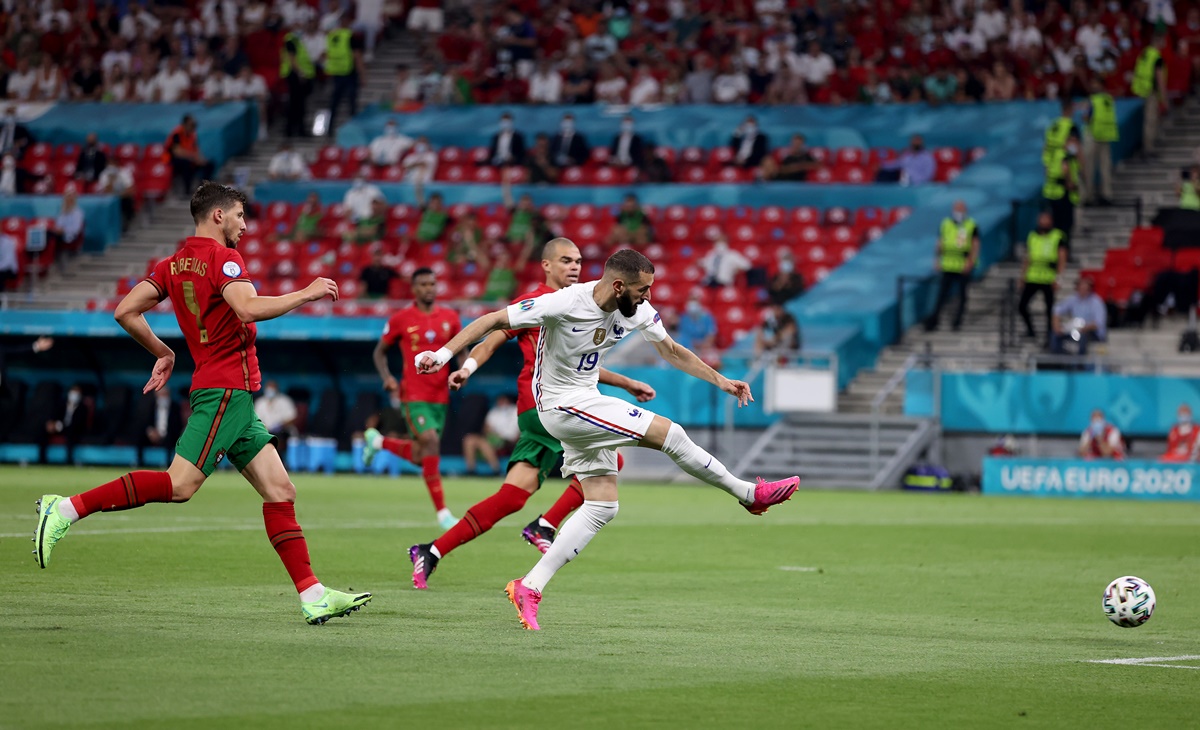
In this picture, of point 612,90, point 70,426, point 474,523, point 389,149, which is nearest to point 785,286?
point 612,90

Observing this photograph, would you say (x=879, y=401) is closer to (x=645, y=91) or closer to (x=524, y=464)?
(x=645, y=91)

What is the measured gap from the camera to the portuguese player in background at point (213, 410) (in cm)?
933

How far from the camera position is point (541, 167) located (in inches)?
1405

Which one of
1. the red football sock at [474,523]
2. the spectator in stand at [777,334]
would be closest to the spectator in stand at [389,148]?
the spectator in stand at [777,334]

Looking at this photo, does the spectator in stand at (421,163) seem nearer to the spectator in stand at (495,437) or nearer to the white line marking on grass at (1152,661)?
the spectator in stand at (495,437)

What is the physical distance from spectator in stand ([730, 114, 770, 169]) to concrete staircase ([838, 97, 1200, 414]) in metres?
5.42

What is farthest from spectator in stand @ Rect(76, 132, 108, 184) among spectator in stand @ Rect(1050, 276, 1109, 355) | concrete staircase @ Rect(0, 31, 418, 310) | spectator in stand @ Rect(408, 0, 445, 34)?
spectator in stand @ Rect(1050, 276, 1109, 355)

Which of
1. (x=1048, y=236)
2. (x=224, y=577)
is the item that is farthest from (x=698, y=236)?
(x=224, y=577)

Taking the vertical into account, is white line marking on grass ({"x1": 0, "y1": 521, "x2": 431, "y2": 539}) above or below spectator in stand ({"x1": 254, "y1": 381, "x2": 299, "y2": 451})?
above

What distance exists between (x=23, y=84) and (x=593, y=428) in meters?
35.7

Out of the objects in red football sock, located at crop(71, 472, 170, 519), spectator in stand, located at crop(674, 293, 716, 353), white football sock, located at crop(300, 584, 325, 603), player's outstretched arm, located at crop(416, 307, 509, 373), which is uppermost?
player's outstretched arm, located at crop(416, 307, 509, 373)

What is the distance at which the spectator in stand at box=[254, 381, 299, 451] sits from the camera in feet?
102

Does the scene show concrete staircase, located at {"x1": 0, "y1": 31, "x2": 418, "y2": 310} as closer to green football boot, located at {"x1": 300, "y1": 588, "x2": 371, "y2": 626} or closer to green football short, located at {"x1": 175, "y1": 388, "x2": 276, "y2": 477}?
green football short, located at {"x1": 175, "y1": 388, "x2": 276, "y2": 477}

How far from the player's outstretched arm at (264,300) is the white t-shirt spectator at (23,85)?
3522 centimetres
